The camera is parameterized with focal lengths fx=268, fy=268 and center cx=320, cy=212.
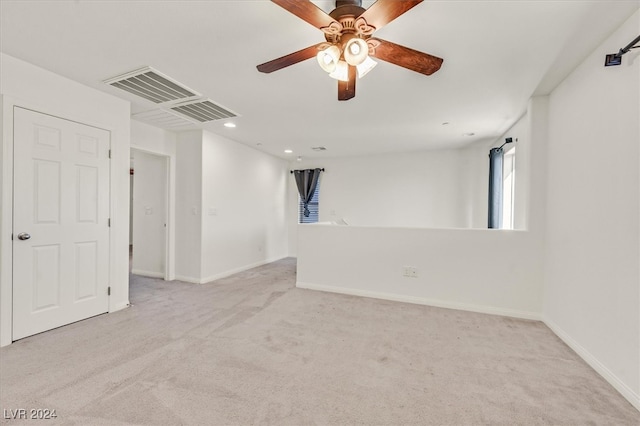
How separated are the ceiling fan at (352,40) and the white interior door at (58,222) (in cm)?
231

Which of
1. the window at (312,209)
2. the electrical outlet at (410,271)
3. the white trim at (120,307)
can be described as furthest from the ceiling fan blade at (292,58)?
the window at (312,209)

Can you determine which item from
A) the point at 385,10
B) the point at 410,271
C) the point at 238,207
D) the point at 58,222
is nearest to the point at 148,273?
the point at 238,207

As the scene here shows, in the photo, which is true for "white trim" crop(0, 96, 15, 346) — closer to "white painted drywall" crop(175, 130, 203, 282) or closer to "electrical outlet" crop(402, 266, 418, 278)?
"white painted drywall" crop(175, 130, 203, 282)

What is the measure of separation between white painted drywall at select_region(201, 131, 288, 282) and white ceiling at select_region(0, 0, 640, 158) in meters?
1.43

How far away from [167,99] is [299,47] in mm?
1842

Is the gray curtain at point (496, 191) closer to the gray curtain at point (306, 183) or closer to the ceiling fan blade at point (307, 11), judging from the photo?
the gray curtain at point (306, 183)

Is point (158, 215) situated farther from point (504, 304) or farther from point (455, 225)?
point (455, 225)

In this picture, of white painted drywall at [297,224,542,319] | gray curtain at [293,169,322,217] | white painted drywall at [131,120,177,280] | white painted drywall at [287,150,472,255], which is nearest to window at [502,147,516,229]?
white painted drywall at [287,150,472,255]

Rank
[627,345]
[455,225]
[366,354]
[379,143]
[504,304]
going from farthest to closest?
[455,225]
[379,143]
[504,304]
[366,354]
[627,345]

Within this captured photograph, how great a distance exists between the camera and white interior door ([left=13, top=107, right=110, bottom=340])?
239 cm

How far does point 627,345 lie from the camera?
5.70ft

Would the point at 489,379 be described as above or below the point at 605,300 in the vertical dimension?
below

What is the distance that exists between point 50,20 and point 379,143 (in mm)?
4291

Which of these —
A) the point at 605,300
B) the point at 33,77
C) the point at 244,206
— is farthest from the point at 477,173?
the point at 33,77
